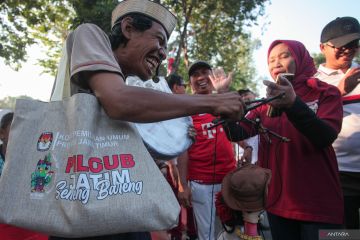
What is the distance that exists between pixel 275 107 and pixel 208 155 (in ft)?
7.27

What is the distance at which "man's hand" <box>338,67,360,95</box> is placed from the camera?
2.57 m

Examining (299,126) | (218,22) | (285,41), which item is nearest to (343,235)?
(299,126)

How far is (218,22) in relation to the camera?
540 inches

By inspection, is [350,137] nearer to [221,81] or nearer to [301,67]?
→ [301,67]

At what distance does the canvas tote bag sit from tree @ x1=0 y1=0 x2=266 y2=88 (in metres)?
7.74

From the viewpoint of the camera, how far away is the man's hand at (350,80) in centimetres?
257

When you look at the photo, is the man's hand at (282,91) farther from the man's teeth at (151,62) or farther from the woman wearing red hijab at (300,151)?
the man's teeth at (151,62)

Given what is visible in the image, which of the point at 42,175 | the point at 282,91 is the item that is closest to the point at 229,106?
the point at 42,175

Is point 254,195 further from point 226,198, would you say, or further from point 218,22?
point 218,22

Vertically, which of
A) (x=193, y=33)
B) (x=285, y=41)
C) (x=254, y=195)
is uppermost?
(x=193, y=33)

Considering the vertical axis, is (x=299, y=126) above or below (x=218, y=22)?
below

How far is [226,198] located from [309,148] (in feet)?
1.98

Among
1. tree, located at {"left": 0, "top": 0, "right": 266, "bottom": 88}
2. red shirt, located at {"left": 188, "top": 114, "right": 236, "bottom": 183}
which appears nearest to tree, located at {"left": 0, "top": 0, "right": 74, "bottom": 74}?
tree, located at {"left": 0, "top": 0, "right": 266, "bottom": 88}

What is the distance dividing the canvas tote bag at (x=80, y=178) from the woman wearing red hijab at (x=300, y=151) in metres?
1.07
